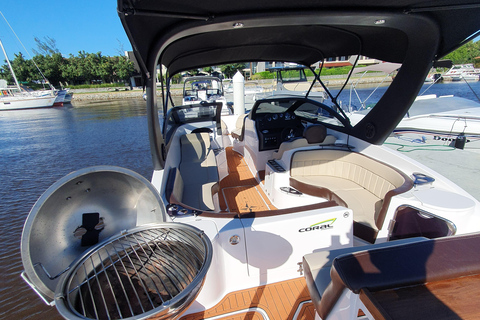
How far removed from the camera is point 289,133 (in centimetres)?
396

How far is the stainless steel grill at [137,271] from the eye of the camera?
3.00ft

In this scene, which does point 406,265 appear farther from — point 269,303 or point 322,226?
point 269,303

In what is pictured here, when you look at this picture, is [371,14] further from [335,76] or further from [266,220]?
[335,76]

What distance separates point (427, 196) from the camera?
69.1 inches

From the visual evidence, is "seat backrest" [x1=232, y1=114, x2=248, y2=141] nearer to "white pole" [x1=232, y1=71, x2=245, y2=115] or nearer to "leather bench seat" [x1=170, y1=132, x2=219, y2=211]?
"leather bench seat" [x1=170, y1=132, x2=219, y2=211]

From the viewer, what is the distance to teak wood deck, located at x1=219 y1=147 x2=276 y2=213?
2.95 meters

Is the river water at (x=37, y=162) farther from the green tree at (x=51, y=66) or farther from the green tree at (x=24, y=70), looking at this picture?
the green tree at (x=24, y=70)

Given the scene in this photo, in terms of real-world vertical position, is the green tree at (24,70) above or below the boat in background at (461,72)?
above

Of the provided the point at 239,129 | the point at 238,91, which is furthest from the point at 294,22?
the point at 238,91

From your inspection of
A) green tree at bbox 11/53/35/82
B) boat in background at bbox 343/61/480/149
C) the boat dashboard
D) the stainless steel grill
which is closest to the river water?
the stainless steel grill

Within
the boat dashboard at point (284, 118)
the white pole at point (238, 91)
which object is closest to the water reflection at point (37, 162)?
the white pole at point (238, 91)

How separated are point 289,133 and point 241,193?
1.45 m

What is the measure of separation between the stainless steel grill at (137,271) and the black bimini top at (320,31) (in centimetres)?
132

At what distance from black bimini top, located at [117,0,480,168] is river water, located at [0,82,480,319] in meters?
3.27
